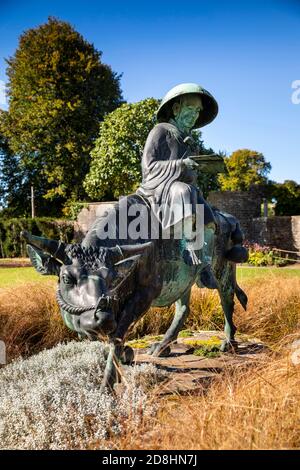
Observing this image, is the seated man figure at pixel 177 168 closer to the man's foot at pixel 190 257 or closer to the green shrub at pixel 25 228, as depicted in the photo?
the man's foot at pixel 190 257

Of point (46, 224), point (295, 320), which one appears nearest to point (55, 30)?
point (46, 224)

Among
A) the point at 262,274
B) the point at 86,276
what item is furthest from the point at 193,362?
the point at 262,274

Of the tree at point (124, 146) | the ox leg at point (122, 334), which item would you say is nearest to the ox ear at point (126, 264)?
the ox leg at point (122, 334)

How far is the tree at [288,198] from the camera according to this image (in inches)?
1081

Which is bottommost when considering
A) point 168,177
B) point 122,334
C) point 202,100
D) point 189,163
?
point 122,334

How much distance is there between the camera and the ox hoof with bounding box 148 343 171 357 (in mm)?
4816

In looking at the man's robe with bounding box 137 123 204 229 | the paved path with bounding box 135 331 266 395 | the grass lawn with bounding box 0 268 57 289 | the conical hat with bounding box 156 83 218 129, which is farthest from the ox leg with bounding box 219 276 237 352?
Result: the grass lawn with bounding box 0 268 57 289

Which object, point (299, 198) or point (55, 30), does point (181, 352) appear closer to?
point (299, 198)

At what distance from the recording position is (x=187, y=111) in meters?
4.50

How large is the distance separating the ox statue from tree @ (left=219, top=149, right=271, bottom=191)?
A: 3162 cm

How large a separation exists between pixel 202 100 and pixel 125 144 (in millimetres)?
16160

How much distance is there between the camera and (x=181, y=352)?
17.1 ft

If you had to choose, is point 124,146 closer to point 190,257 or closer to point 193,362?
point 193,362

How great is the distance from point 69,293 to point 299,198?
26.8 m
